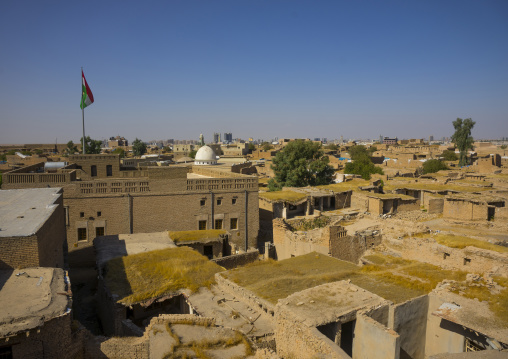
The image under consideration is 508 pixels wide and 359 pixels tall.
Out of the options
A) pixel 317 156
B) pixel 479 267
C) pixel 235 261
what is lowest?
pixel 235 261

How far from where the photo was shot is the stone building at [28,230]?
408 inches

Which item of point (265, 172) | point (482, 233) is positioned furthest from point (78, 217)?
point (265, 172)

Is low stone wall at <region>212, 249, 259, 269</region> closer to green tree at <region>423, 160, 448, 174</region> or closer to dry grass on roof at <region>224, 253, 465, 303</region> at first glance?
dry grass on roof at <region>224, 253, 465, 303</region>

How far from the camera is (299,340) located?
880cm

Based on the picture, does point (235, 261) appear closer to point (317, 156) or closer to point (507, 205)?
point (507, 205)

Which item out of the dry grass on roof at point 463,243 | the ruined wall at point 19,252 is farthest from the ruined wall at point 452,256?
the ruined wall at point 19,252

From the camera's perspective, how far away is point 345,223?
969 inches

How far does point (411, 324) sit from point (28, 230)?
12.2 m

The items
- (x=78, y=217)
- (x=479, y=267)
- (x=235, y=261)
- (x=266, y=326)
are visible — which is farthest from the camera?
(x=78, y=217)

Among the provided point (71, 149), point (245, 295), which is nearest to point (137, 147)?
point (71, 149)

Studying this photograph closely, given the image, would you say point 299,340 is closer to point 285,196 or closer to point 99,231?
point 99,231

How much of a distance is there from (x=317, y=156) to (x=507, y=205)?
2143 cm

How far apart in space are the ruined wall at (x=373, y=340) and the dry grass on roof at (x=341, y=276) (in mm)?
2207

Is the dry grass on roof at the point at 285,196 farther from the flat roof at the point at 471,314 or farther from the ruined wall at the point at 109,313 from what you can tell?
the flat roof at the point at 471,314
